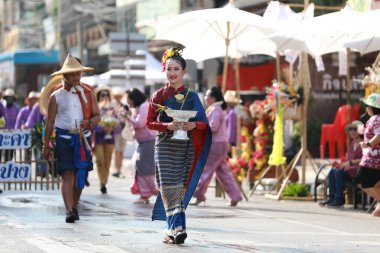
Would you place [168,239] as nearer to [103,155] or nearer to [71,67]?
[71,67]

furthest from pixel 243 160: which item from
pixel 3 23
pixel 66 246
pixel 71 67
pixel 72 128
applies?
pixel 3 23

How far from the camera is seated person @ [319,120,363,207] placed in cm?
1853

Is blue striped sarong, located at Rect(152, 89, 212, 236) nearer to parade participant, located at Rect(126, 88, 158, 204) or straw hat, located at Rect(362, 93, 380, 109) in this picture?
straw hat, located at Rect(362, 93, 380, 109)

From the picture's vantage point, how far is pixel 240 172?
893 inches

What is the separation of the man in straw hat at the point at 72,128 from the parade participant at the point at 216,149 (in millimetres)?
3794

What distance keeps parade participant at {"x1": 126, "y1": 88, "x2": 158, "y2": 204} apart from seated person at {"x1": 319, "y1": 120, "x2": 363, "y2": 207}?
2771mm

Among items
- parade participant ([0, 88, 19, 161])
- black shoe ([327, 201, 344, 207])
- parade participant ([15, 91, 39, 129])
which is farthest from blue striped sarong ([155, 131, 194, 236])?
parade participant ([0, 88, 19, 161])

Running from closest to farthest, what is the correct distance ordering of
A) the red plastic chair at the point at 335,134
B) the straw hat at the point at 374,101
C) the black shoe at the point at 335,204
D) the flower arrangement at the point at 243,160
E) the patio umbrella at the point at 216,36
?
the straw hat at the point at 374,101
the black shoe at the point at 335,204
the patio umbrella at the point at 216,36
the flower arrangement at the point at 243,160
the red plastic chair at the point at 335,134

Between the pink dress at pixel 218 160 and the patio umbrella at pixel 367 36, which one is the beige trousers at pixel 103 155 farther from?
the patio umbrella at pixel 367 36

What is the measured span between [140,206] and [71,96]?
11.2ft

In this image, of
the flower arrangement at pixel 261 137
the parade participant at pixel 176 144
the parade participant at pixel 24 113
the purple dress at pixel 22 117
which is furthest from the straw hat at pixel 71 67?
the purple dress at pixel 22 117

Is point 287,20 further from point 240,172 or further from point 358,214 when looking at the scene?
point 358,214

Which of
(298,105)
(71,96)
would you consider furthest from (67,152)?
(298,105)

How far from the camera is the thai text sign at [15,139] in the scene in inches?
701
